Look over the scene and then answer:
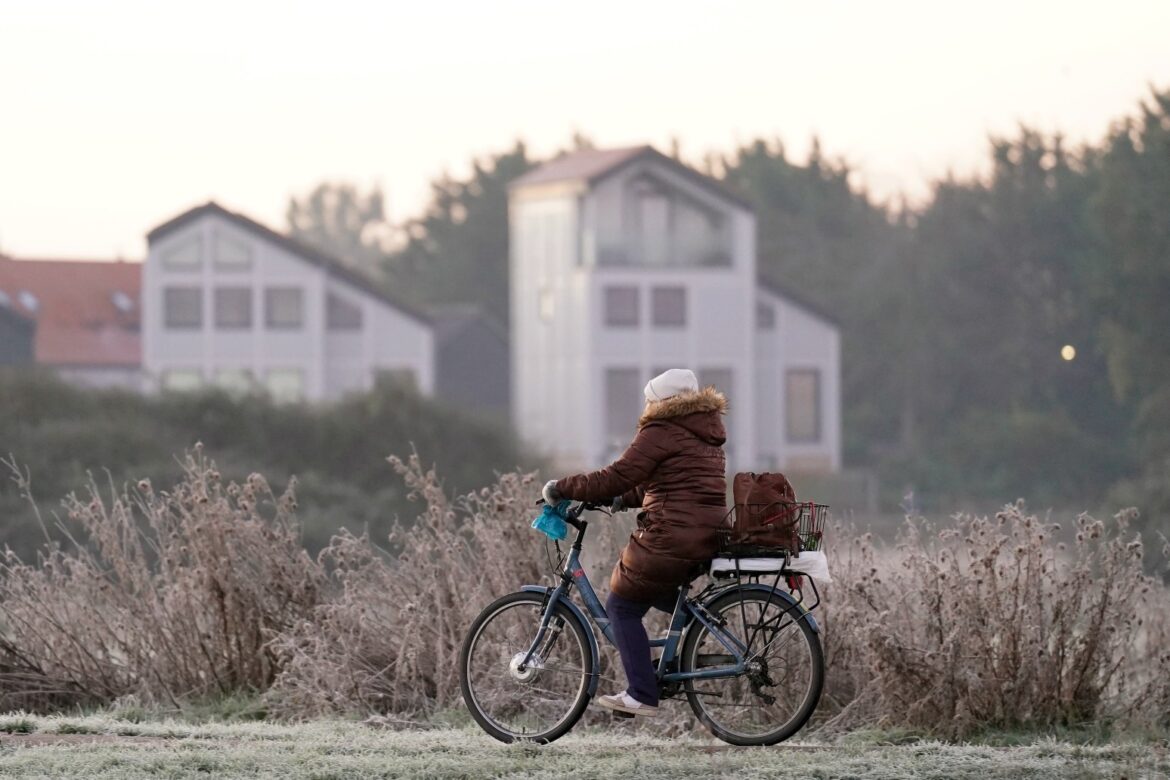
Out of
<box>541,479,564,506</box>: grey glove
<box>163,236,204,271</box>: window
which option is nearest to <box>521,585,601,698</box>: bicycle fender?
<box>541,479,564,506</box>: grey glove

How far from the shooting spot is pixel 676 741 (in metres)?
10.0

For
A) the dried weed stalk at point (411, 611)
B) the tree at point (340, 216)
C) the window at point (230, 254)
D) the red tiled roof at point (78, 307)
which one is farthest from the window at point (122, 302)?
the tree at point (340, 216)

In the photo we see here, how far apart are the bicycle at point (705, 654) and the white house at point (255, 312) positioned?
5576cm

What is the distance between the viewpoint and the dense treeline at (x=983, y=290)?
65750 millimetres

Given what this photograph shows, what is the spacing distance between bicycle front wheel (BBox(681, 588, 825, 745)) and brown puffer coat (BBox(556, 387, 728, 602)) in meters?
0.30

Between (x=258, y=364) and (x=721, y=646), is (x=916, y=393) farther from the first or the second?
(x=721, y=646)

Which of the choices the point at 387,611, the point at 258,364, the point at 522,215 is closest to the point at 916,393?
the point at 522,215

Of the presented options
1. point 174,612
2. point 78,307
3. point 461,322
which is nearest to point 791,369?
point 461,322

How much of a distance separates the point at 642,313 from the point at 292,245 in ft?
37.3

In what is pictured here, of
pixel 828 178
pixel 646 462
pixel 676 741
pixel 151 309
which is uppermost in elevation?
pixel 828 178

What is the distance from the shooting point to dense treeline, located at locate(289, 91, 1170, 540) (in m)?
65.8

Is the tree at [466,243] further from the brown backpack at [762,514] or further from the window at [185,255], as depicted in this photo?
the brown backpack at [762,514]

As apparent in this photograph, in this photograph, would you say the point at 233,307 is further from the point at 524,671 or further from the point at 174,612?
the point at 524,671

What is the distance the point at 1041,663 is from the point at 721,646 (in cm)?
209
